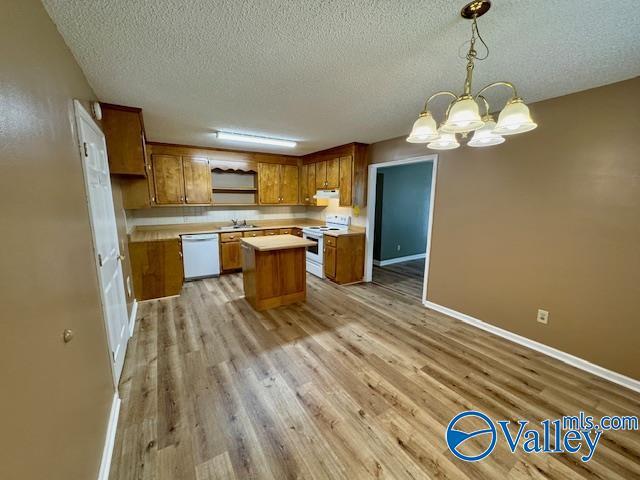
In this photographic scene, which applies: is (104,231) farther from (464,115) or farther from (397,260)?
(397,260)

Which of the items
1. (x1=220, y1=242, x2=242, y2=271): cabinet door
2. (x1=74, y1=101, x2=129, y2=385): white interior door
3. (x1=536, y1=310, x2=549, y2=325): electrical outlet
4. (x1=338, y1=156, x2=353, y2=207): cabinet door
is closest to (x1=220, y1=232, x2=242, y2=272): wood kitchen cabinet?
(x1=220, y1=242, x2=242, y2=271): cabinet door

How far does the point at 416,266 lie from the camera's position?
5680mm

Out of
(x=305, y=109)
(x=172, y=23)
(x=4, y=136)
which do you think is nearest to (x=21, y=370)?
(x=4, y=136)

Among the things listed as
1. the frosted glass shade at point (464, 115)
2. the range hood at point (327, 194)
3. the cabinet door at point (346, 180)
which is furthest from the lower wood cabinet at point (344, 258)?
the frosted glass shade at point (464, 115)

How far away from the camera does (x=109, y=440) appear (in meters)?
1.53

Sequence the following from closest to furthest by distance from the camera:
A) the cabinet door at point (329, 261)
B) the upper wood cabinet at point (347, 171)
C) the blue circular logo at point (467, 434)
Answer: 1. the blue circular logo at point (467, 434)
2. the upper wood cabinet at point (347, 171)
3. the cabinet door at point (329, 261)

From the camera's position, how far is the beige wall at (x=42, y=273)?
76 centimetres

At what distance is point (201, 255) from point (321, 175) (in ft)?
8.85

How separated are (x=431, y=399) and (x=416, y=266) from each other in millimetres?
4030

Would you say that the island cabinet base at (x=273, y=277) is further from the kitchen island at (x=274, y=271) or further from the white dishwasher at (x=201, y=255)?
the white dishwasher at (x=201, y=255)

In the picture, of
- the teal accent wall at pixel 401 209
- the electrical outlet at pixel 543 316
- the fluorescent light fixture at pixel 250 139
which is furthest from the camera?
the teal accent wall at pixel 401 209

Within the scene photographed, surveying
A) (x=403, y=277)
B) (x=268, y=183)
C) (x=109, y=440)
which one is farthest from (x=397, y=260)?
(x=109, y=440)

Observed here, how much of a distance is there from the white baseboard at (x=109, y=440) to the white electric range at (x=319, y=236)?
3322mm

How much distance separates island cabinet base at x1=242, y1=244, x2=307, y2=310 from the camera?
3.33 meters
